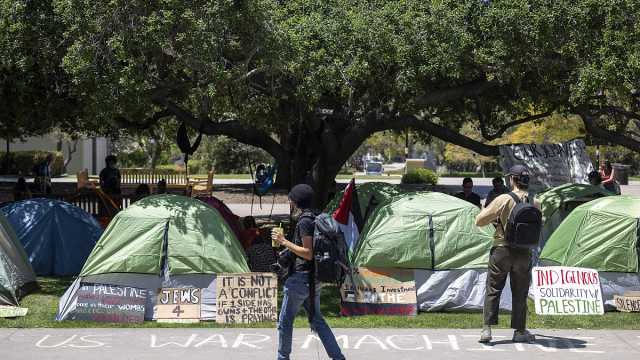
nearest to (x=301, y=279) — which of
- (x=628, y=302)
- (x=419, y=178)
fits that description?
(x=628, y=302)

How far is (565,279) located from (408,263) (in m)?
1.84

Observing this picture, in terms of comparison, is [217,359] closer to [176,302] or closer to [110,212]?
[176,302]

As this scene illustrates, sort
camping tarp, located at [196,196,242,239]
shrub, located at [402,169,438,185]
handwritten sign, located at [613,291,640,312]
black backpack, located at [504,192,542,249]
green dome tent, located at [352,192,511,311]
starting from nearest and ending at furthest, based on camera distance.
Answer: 1. black backpack, located at [504,192,542,249]
2. handwritten sign, located at [613,291,640,312]
3. green dome tent, located at [352,192,511,311]
4. camping tarp, located at [196,196,242,239]
5. shrub, located at [402,169,438,185]

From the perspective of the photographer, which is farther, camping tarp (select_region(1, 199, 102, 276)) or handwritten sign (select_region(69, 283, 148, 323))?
camping tarp (select_region(1, 199, 102, 276))

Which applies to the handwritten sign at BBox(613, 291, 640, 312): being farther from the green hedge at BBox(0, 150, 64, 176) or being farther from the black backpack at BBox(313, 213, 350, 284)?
the green hedge at BBox(0, 150, 64, 176)

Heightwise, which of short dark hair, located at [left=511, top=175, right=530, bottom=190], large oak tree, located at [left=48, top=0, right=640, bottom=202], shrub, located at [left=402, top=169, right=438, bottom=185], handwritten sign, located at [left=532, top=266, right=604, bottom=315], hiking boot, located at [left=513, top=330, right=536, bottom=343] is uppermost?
large oak tree, located at [left=48, top=0, right=640, bottom=202]

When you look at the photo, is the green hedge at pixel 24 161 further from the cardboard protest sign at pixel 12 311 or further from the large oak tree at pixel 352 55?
the cardboard protest sign at pixel 12 311

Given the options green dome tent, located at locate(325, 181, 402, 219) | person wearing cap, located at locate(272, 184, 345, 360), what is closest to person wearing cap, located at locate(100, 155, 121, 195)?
green dome tent, located at locate(325, 181, 402, 219)

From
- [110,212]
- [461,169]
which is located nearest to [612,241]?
[110,212]

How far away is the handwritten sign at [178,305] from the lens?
9.98 metres

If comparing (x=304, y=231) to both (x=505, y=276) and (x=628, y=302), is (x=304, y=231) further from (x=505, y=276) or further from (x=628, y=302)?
(x=628, y=302)

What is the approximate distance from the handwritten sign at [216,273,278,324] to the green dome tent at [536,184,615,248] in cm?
500

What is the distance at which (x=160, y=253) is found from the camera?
10344 mm

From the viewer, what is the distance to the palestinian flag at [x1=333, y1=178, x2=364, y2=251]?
1195cm
